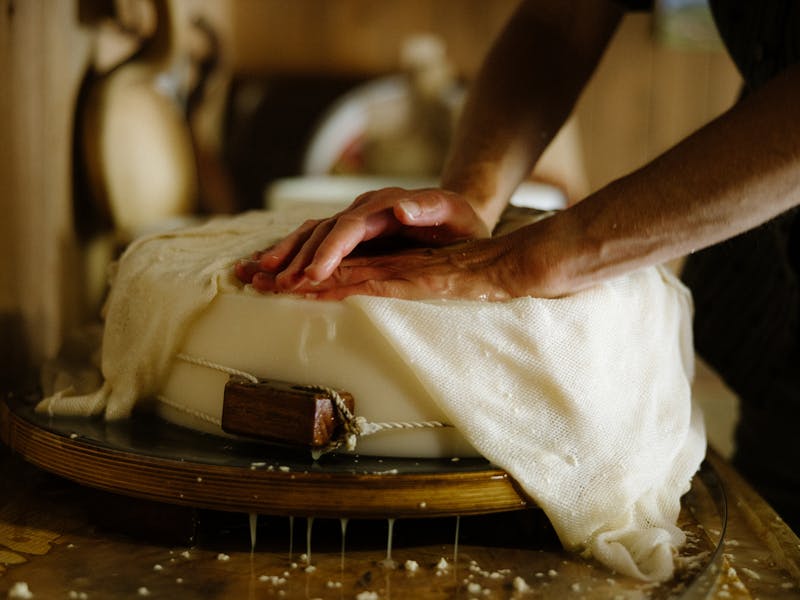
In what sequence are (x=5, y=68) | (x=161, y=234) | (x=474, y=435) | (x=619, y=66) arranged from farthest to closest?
(x=619, y=66) → (x=5, y=68) → (x=161, y=234) → (x=474, y=435)

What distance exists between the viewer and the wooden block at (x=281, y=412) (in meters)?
0.82

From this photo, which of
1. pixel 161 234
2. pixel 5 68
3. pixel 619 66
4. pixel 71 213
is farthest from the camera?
pixel 619 66

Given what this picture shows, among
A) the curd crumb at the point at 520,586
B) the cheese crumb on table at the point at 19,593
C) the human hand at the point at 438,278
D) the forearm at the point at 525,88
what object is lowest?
the cheese crumb on table at the point at 19,593

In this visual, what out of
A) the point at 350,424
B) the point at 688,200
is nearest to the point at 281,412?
the point at 350,424

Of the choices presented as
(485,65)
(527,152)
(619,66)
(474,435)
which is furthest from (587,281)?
(619,66)

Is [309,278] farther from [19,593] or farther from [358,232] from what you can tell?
[19,593]

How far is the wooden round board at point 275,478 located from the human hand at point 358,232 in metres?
0.17

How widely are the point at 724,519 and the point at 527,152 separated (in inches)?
22.2

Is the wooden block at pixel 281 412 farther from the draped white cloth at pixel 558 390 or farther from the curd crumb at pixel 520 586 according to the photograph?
the curd crumb at pixel 520 586

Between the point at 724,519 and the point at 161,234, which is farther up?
the point at 161,234

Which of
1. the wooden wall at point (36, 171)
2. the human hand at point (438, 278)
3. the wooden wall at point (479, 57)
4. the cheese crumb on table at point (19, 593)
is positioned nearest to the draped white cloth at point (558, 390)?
the human hand at point (438, 278)

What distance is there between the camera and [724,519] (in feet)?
3.05

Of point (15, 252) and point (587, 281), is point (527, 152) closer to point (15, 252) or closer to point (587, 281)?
point (587, 281)

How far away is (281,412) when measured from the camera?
0.84 metres
